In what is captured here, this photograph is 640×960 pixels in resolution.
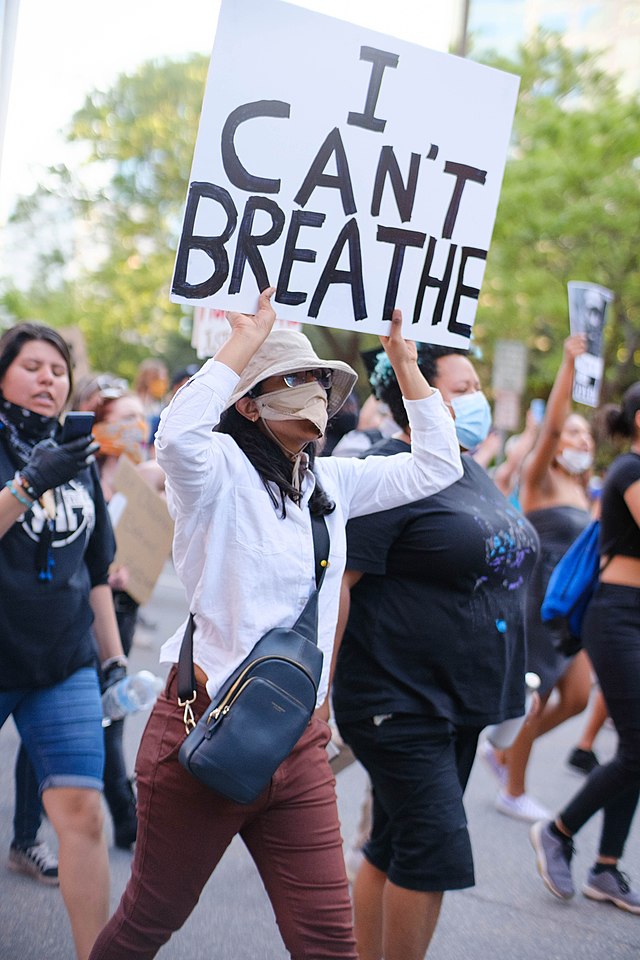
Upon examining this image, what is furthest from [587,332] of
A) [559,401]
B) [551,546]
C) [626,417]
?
[551,546]

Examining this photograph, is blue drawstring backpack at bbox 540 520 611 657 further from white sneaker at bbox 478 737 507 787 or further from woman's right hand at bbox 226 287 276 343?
woman's right hand at bbox 226 287 276 343

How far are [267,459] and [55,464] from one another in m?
0.82

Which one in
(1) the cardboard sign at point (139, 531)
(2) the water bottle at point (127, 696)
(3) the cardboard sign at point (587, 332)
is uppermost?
(3) the cardboard sign at point (587, 332)

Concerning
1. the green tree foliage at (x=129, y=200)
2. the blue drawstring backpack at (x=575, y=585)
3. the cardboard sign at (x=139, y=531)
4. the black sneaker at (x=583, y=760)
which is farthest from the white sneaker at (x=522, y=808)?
the green tree foliage at (x=129, y=200)

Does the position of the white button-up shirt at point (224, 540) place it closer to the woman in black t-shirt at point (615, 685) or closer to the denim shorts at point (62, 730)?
the denim shorts at point (62, 730)

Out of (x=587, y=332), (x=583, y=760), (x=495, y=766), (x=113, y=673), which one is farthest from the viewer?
(x=583, y=760)

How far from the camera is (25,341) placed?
3.74 meters

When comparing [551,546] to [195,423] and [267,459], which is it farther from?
[195,423]

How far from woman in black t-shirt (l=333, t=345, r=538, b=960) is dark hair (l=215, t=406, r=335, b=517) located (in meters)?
0.54

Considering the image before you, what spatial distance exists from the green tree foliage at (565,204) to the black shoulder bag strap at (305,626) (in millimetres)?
19209

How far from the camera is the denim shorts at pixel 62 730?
3385 millimetres

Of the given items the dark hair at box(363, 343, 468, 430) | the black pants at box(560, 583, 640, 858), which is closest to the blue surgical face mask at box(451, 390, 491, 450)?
the dark hair at box(363, 343, 468, 430)

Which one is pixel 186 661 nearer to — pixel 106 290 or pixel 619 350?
pixel 619 350

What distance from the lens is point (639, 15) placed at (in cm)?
4641
